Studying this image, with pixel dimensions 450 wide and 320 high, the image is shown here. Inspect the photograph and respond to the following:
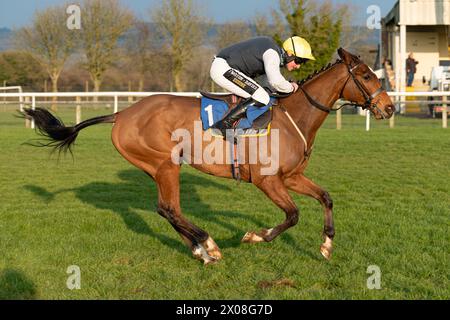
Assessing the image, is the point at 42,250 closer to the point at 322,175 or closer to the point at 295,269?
the point at 295,269

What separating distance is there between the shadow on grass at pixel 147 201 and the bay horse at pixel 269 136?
464 millimetres

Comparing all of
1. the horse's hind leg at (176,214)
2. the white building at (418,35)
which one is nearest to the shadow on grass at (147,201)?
the horse's hind leg at (176,214)

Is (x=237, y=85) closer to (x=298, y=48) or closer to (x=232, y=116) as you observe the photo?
(x=232, y=116)

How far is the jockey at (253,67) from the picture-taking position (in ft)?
18.4

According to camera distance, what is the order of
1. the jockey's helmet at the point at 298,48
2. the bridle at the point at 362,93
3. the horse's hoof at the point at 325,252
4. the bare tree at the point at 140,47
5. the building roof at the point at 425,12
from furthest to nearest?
1. the bare tree at the point at 140,47
2. the building roof at the point at 425,12
3. the bridle at the point at 362,93
4. the jockey's helmet at the point at 298,48
5. the horse's hoof at the point at 325,252

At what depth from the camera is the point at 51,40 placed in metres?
38.9

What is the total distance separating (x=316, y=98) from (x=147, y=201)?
3223 mm

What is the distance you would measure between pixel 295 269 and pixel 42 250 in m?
2.21

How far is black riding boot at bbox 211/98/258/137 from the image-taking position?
5.59 m

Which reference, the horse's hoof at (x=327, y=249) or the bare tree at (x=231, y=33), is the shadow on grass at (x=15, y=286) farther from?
the bare tree at (x=231, y=33)

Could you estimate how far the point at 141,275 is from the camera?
4961 millimetres

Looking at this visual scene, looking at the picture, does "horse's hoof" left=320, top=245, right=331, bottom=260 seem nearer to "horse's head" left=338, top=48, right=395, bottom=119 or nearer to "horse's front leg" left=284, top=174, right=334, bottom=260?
"horse's front leg" left=284, top=174, right=334, bottom=260

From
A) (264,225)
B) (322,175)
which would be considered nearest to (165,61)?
(322,175)

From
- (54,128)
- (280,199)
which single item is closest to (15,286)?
(54,128)
